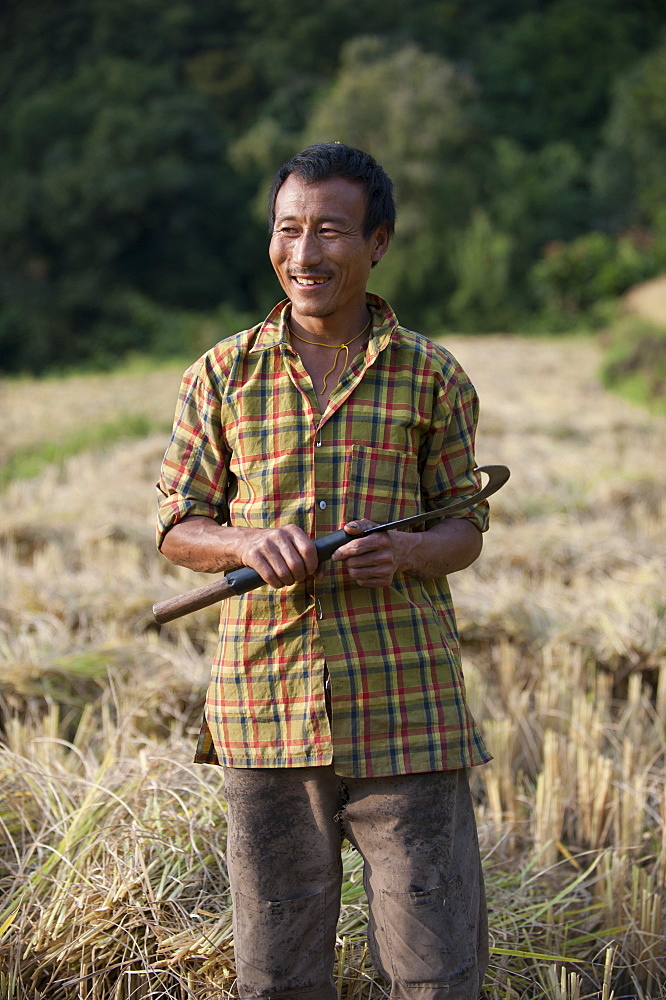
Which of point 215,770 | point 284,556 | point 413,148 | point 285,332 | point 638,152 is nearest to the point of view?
point 284,556

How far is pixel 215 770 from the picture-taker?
2209 millimetres

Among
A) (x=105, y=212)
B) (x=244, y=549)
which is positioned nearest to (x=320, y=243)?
(x=244, y=549)

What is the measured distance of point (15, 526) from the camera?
468 centimetres

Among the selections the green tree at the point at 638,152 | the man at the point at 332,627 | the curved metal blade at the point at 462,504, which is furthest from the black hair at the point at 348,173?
the green tree at the point at 638,152

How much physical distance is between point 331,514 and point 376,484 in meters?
0.08

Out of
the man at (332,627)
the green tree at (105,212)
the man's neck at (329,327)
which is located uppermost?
the green tree at (105,212)

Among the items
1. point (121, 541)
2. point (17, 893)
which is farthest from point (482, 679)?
point (121, 541)

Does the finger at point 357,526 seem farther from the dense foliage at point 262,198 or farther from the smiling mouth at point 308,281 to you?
the dense foliage at point 262,198

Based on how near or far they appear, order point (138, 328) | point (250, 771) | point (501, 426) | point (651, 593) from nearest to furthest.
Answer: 1. point (250, 771)
2. point (651, 593)
3. point (501, 426)
4. point (138, 328)

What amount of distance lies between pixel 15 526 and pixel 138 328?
23122 mm

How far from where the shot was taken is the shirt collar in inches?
60.5

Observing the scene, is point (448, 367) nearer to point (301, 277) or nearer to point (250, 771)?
point (301, 277)

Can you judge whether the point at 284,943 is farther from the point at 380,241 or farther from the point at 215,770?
the point at 380,241

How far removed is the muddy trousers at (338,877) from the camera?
1.45 metres
